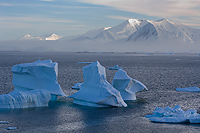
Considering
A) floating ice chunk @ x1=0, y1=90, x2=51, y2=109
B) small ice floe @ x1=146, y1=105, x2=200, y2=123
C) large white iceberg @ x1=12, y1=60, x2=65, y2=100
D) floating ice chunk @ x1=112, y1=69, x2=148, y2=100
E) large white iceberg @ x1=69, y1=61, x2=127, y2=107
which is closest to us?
small ice floe @ x1=146, y1=105, x2=200, y2=123

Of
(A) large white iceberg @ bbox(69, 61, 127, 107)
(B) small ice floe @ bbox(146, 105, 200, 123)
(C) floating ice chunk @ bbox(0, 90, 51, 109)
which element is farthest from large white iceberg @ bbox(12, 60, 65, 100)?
(B) small ice floe @ bbox(146, 105, 200, 123)

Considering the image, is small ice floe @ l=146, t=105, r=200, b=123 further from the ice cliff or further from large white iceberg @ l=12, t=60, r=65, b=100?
large white iceberg @ l=12, t=60, r=65, b=100

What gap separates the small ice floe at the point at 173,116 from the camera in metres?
15.0

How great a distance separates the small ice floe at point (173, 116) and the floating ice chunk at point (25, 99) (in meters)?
6.27

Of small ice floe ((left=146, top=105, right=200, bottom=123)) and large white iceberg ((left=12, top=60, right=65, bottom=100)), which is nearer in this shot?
small ice floe ((left=146, top=105, right=200, bottom=123))

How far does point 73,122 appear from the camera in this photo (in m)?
15.0

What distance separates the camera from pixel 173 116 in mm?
15570

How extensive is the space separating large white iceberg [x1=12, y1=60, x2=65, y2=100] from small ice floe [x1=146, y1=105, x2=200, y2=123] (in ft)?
23.4

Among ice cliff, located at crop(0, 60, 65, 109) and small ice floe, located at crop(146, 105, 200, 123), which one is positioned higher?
ice cliff, located at crop(0, 60, 65, 109)

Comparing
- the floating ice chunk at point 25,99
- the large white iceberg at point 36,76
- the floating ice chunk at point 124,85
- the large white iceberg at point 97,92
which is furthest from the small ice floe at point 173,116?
the large white iceberg at point 36,76

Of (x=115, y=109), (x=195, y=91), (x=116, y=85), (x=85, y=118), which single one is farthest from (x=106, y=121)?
(x=195, y=91)

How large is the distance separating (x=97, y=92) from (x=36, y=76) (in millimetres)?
4664

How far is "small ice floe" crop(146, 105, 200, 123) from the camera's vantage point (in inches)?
590

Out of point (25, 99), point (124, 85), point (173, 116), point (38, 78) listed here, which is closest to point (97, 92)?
point (124, 85)
